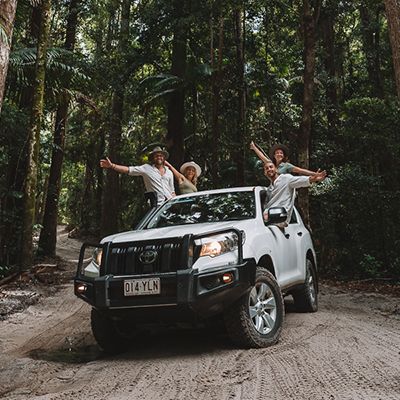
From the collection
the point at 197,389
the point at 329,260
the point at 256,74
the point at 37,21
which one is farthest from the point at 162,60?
the point at 197,389

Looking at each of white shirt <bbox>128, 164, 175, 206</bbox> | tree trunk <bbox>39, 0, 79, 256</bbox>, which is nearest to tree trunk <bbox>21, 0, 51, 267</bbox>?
white shirt <bbox>128, 164, 175, 206</bbox>

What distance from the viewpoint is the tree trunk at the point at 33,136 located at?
10758mm

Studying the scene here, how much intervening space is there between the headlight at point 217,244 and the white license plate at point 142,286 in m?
0.52

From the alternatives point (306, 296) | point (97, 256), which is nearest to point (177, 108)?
point (306, 296)

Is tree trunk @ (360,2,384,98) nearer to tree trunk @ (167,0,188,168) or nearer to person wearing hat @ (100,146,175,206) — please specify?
tree trunk @ (167,0,188,168)

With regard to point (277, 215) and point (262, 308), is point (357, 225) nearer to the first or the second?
point (277, 215)

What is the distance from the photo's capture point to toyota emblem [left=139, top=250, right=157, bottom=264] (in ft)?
15.7

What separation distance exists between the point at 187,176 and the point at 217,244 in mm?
3996

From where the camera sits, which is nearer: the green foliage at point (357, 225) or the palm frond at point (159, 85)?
the green foliage at point (357, 225)

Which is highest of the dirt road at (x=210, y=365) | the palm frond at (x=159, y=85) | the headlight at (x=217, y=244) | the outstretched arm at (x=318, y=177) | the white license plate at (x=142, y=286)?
the palm frond at (x=159, y=85)

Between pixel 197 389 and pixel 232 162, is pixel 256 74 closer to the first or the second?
pixel 232 162

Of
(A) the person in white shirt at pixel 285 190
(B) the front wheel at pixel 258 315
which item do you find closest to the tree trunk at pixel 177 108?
(A) the person in white shirt at pixel 285 190

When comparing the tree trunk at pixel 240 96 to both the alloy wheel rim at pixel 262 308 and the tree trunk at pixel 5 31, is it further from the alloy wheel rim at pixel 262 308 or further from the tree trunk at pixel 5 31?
the tree trunk at pixel 5 31

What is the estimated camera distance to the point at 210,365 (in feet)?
14.2
